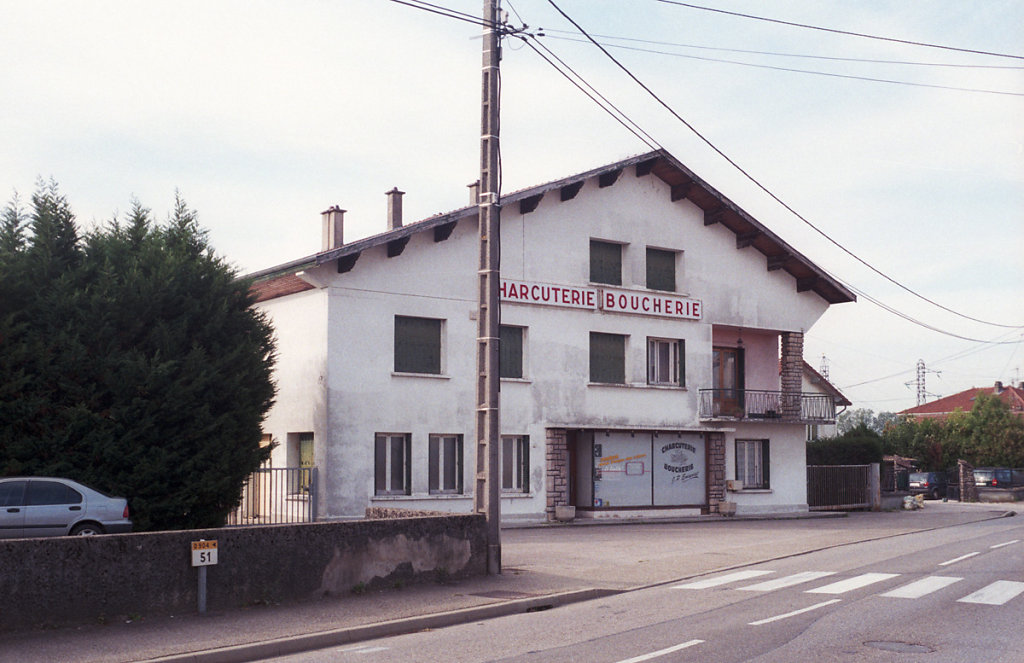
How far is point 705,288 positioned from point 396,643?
23252 mm

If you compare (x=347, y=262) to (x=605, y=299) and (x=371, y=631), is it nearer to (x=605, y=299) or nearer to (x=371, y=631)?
(x=605, y=299)

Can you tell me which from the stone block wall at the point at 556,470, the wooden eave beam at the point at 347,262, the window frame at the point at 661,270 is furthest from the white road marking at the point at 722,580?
the window frame at the point at 661,270

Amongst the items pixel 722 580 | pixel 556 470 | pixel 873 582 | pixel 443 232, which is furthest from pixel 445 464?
pixel 873 582

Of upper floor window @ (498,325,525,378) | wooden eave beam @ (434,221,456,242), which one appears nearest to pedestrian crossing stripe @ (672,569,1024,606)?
upper floor window @ (498,325,525,378)

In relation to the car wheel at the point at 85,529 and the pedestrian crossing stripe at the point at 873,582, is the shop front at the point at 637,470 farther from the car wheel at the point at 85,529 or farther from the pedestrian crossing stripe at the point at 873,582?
the car wheel at the point at 85,529

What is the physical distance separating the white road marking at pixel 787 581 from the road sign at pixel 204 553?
23.9 ft

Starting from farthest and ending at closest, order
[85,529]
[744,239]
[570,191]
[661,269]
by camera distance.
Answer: [744,239]
[661,269]
[570,191]
[85,529]

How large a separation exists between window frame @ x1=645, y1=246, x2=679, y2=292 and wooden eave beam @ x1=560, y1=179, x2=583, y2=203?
3.36 meters

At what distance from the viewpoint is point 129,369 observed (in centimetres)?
Answer: 1820

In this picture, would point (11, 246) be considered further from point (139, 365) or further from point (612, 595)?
point (612, 595)

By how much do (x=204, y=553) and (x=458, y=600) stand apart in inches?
131

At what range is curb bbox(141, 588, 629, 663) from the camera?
398 inches

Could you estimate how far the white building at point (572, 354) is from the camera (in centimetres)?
2558

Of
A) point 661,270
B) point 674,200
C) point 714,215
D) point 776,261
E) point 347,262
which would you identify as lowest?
point 347,262
